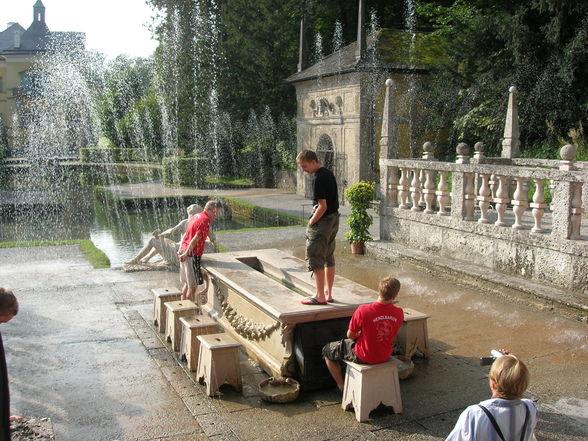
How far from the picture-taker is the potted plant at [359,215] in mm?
12531

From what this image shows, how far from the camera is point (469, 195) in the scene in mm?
10406

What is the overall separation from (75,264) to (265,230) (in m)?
5.49

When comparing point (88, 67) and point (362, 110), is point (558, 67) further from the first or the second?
point (88, 67)

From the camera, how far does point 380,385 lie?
535 cm

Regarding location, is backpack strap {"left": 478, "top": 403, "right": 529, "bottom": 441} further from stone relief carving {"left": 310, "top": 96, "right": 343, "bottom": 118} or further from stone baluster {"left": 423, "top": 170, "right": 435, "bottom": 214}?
stone relief carving {"left": 310, "top": 96, "right": 343, "bottom": 118}

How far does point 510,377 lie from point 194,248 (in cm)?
573

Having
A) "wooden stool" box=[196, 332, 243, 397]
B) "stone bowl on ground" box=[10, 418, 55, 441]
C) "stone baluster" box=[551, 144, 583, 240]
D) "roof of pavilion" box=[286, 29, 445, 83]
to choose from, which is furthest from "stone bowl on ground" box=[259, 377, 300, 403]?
"roof of pavilion" box=[286, 29, 445, 83]

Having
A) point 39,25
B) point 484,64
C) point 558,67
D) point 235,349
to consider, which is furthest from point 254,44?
point 39,25

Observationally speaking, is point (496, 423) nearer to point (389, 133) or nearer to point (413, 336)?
point (413, 336)

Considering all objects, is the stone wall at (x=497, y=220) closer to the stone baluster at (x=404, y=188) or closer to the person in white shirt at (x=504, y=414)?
the stone baluster at (x=404, y=188)

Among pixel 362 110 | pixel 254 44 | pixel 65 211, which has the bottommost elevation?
pixel 65 211

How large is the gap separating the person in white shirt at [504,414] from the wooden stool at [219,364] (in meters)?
3.10

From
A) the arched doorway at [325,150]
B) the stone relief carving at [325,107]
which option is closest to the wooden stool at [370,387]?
the stone relief carving at [325,107]

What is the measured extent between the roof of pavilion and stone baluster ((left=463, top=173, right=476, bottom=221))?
13248mm
